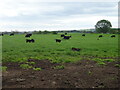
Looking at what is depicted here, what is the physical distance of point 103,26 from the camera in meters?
103

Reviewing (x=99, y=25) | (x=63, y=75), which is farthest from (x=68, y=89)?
(x=99, y=25)

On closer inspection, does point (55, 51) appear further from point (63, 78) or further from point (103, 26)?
point (103, 26)

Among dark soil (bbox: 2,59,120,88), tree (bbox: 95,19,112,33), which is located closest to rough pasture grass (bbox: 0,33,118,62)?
dark soil (bbox: 2,59,120,88)

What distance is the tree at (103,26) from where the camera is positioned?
102 meters

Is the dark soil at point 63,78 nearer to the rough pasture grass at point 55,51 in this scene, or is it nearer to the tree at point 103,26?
the rough pasture grass at point 55,51

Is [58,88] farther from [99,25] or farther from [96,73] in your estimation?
[99,25]

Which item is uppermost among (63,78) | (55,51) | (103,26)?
(103,26)

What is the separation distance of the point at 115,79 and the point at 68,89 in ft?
7.69

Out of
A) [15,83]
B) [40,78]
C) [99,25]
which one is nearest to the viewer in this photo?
[15,83]

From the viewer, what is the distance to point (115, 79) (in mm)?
9133

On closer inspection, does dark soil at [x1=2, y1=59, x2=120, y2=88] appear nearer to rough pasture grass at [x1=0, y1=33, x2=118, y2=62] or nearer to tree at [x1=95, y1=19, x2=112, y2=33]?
rough pasture grass at [x1=0, y1=33, x2=118, y2=62]

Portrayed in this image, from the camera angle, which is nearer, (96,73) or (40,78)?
(40,78)

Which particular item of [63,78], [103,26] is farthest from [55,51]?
[103,26]

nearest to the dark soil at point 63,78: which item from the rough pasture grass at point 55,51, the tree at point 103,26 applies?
the rough pasture grass at point 55,51
